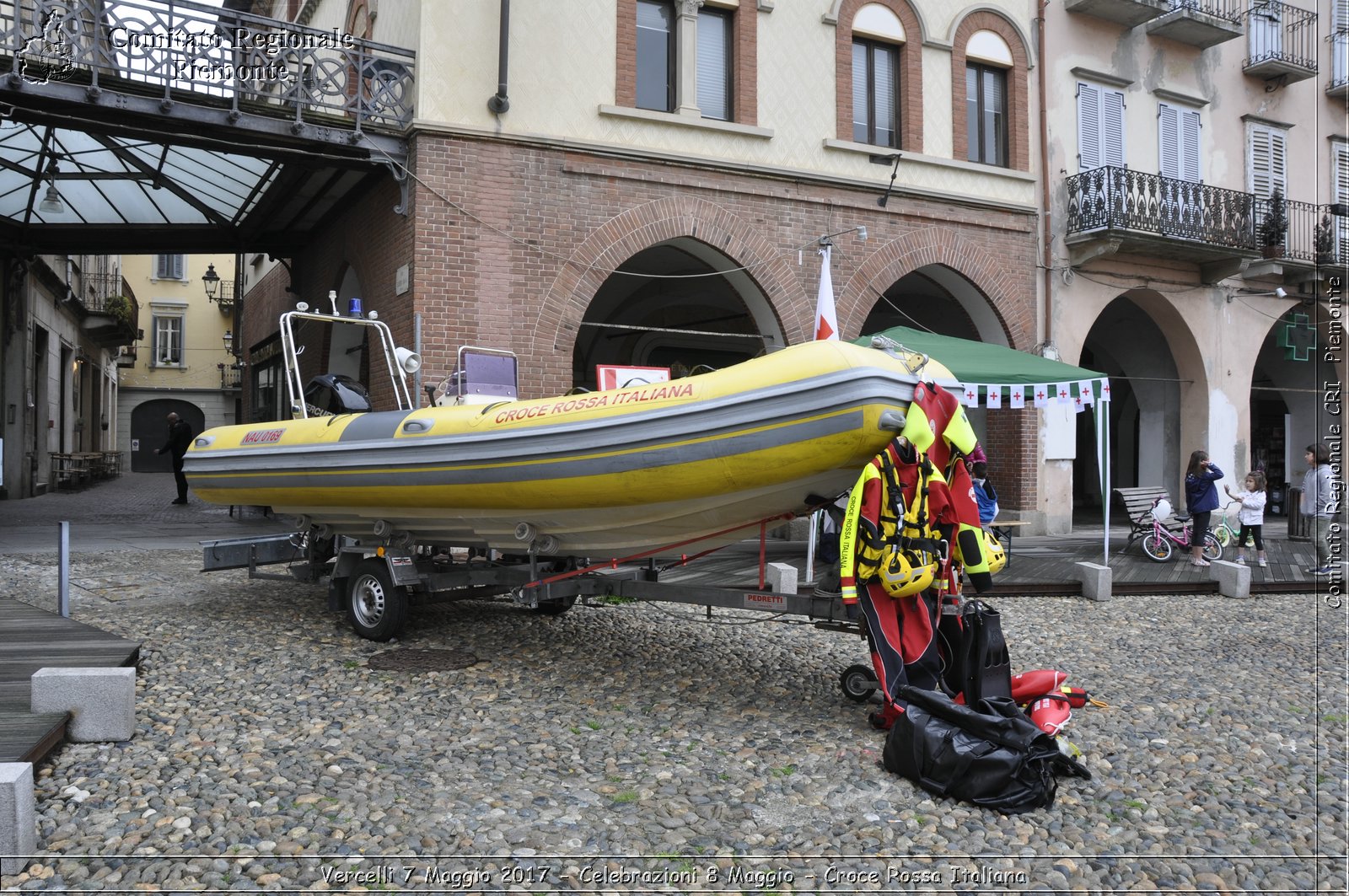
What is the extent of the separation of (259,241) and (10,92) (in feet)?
21.7

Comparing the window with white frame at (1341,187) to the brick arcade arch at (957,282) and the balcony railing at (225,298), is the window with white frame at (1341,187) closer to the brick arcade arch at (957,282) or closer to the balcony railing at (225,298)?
the brick arcade arch at (957,282)

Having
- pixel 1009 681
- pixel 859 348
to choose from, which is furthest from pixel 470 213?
pixel 1009 681

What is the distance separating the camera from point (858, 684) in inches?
215

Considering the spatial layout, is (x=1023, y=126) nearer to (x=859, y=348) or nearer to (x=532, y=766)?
(x=859, y=348)

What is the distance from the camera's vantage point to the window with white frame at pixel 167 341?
122ft

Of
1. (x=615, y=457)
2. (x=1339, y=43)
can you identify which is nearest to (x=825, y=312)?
(x=615, y=457)

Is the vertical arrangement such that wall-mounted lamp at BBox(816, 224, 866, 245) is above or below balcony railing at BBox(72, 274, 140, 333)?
below

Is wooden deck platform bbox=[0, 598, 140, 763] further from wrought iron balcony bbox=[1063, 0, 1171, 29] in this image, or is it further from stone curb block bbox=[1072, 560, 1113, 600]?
wrought iron balcony bbox=[1063, 0, 1171, 29]

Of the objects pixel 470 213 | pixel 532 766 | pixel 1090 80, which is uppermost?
pixel 1090 80

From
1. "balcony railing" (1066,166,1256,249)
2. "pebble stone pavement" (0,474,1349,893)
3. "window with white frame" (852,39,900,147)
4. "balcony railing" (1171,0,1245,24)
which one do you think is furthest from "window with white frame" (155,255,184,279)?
"balcony railing" (1171,0,1245,24)

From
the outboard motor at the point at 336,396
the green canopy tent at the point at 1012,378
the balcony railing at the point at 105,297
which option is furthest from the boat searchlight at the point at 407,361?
the balcony railing at the point at 105,297

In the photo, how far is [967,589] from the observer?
9.15 m

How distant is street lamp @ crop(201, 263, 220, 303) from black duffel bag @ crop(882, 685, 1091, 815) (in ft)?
73.1

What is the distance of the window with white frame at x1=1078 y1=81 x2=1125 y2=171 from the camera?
15477mm
